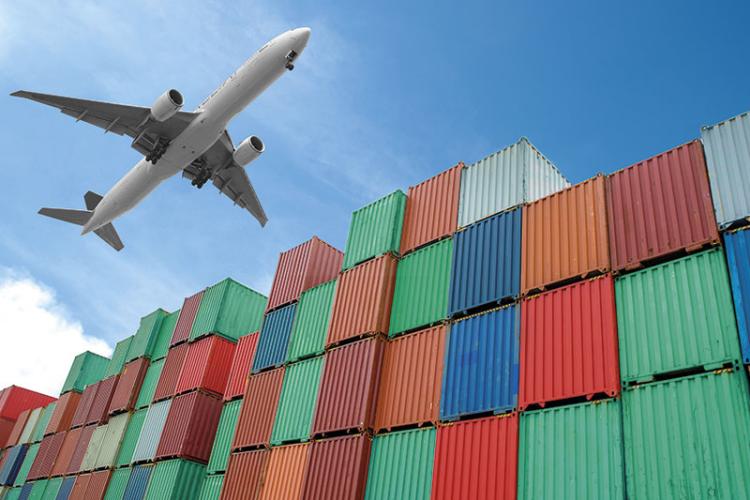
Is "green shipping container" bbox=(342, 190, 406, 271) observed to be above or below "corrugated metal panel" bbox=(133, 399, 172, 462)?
above

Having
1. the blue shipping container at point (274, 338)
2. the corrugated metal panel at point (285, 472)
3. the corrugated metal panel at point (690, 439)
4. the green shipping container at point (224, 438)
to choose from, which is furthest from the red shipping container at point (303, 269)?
Answer: the corrugated metal panel at point (690, 439)

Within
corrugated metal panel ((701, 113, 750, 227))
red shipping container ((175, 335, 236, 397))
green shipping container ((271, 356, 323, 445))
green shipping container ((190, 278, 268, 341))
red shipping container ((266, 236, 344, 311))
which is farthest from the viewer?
green shipping container ((190, 278, 268, 341))

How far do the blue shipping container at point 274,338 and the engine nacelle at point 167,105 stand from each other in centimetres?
1061

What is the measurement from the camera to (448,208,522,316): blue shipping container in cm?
1584

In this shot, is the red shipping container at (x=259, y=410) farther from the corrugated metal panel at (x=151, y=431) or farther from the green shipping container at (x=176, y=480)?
the corrugated metal panel at (x=151, y=431)

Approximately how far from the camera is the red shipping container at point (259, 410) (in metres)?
21.1

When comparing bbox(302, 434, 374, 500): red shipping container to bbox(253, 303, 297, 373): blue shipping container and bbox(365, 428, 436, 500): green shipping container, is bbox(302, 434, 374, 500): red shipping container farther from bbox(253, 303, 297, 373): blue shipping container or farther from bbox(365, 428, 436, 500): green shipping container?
bbox(253, 303, 297, 373): blue shipping container

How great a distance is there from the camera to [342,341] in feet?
64.5

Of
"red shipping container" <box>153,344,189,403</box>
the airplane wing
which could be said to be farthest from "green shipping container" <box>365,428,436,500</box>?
the airplane wing

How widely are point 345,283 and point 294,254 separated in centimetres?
518

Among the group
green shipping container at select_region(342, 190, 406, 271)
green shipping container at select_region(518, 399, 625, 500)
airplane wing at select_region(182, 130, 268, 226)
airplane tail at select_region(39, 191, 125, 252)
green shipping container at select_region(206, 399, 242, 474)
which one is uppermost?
airplane wing at select_region(182, 130, 268, 226)

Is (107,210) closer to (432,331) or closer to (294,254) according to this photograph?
(294,254)

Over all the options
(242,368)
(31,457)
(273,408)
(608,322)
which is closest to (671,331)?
(608,322)

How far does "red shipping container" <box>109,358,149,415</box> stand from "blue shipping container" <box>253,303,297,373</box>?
42.1 feet
